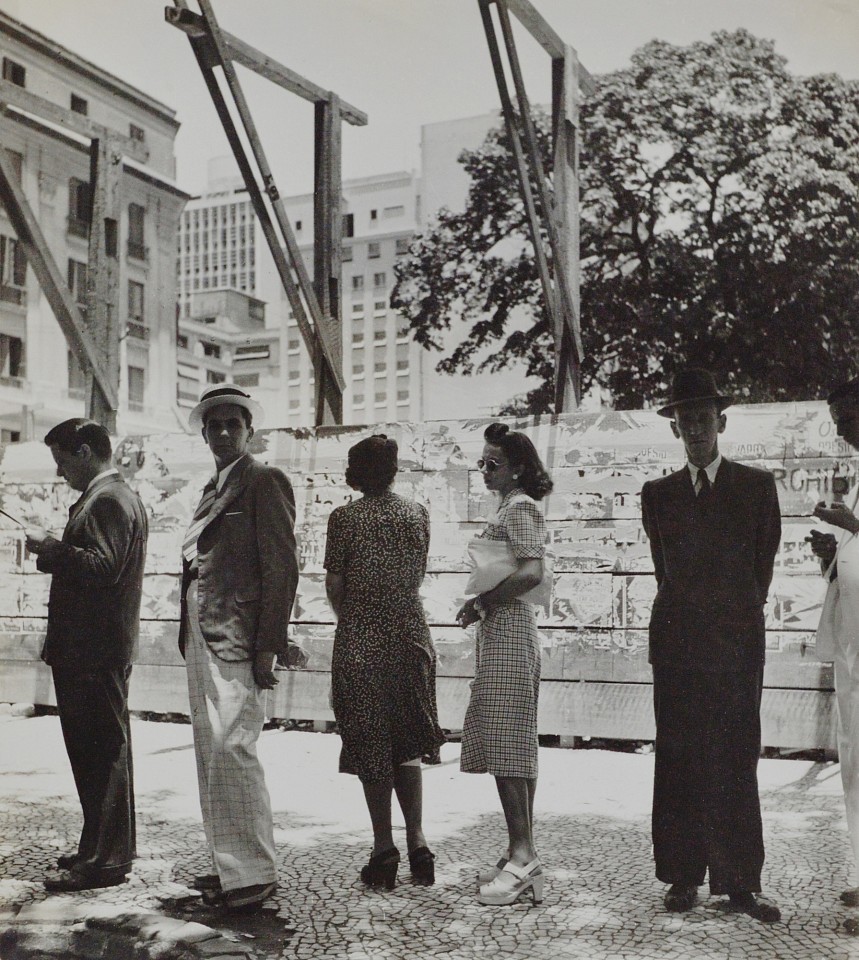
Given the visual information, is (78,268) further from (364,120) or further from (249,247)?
(364,120)

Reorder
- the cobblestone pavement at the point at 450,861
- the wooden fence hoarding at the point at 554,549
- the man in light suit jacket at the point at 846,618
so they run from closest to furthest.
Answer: the cobblestone pavement at the point at 450,861
the man in light suit jacket at the point at 846,618
the wooden fence hoarding at the point at 554,549

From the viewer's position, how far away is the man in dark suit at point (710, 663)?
3352 mm

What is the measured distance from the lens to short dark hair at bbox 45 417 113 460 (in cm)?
396

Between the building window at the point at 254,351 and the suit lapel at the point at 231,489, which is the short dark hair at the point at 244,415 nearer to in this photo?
the suit lapel at the point at 231,489

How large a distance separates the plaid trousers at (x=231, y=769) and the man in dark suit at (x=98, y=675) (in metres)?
0.43

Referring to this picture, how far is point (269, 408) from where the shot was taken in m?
6.43

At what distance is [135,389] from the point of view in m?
7.28

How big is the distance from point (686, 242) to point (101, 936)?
23.6 feet

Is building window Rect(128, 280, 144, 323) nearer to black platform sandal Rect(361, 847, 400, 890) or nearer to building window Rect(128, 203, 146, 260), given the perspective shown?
building window Rect(128, 203, 146, 260)

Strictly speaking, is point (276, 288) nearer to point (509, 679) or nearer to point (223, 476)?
point (223, 476)

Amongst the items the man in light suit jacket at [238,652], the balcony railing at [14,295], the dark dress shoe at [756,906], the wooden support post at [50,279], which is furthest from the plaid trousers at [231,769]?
the balcony railing at [14,295]

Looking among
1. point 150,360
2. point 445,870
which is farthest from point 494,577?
point 150,360

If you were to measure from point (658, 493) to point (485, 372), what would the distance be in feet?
30.9

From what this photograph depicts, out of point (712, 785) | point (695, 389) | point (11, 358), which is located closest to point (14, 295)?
point (11, 358)
